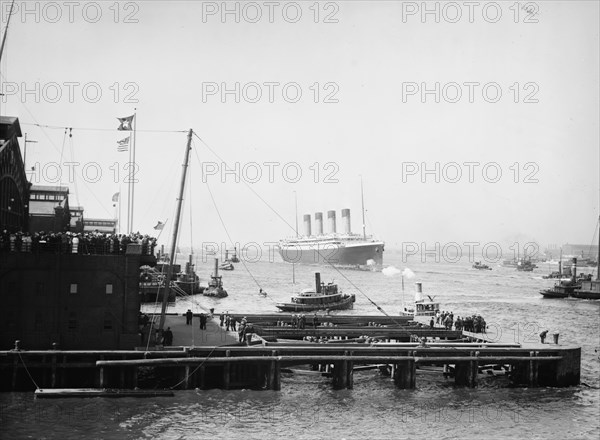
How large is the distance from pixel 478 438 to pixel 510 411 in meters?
5.14

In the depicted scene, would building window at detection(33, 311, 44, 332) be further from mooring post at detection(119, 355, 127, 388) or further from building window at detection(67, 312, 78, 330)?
mooring post at detection(119, 355, 127, 388)

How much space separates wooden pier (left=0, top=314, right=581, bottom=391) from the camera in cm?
3416

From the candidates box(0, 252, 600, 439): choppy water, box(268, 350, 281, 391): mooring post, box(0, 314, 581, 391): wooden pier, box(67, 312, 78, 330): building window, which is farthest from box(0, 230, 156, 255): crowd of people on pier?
box(268, 350, 281, 391): mooring post

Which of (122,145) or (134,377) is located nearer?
(134,377)

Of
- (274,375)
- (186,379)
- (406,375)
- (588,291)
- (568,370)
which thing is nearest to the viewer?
(186,379)

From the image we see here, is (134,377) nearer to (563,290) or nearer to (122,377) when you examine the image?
(122,377)

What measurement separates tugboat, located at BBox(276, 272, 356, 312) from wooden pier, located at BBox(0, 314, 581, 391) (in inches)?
1374

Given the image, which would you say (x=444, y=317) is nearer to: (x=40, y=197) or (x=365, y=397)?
(x=365, y=397)

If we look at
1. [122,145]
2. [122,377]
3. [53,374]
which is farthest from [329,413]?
[122,145]

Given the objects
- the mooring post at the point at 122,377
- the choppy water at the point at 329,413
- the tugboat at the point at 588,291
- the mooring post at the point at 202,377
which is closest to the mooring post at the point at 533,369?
the choppy water at the point at 329,413

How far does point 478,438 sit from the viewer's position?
3100cm

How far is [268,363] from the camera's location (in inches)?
1446

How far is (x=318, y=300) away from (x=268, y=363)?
45.6 meters

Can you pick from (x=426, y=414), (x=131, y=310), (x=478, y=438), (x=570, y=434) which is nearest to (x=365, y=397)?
(x=426, y=414)
